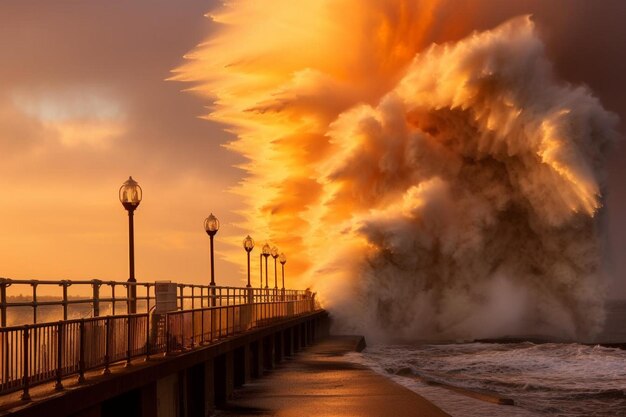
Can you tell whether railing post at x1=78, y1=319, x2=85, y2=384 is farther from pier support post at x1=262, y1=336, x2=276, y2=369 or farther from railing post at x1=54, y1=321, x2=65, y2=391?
pier support post at x1=262, y1=336, x2=276, y2=369

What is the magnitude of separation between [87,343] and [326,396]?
41.4ft

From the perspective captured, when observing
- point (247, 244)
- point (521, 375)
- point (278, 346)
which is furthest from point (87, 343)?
point (247, 244)

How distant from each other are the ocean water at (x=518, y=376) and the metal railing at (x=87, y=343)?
6432 millimetres

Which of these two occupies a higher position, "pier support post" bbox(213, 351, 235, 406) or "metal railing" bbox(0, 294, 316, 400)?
"metal railing" bbox(0, 294, 316, 400)

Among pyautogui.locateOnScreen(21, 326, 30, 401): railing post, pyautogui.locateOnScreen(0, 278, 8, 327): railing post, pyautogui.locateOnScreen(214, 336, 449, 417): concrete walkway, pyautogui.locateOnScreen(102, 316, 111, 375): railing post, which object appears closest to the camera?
pyautogui.locateOnScreen(21, 326, 30, 401): railing post

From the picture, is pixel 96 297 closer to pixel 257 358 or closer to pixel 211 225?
pixel 257 358

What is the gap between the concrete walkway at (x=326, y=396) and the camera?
2322cm

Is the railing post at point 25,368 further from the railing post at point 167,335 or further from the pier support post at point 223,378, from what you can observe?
the pier support post at point 223,378


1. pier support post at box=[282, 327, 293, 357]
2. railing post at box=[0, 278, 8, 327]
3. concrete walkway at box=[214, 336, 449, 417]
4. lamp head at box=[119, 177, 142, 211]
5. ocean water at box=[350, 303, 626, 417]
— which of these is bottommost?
ocean water at box=[350, 303, 626, 417]

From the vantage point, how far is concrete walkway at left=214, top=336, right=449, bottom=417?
23219 millimetres

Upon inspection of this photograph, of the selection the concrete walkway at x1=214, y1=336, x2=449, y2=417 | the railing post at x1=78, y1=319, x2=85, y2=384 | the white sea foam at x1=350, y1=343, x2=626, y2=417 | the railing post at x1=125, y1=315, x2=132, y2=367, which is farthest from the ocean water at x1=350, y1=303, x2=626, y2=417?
the railing post at x1=78, y1=319, x2=85, y2=384

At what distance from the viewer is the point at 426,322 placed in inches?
3177

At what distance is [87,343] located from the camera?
14.9m

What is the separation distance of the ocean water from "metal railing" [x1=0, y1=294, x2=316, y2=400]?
6.43m
